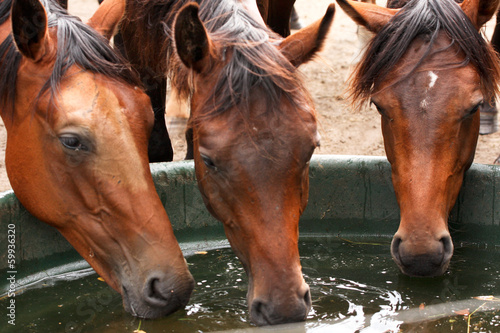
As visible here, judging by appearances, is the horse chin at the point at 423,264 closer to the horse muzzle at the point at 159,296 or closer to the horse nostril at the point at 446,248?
the horse nostril at the point at 446,248

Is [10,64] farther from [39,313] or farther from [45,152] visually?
[39,313]

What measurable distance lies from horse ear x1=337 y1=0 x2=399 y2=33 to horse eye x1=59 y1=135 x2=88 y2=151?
164 centimetres

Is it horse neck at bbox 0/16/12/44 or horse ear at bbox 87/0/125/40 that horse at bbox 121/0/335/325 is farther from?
horse neck at bbox 0/16/12/44

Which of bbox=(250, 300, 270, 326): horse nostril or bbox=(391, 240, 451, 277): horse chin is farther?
bbox=(391, 240, 451, 277): horse chin

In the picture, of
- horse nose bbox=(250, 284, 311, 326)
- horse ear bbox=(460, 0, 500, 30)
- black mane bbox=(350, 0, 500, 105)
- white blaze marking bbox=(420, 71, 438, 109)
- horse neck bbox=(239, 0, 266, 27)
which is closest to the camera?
horse nose bbox=(250, 284, 311, 326)

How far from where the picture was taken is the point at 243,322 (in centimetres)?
285

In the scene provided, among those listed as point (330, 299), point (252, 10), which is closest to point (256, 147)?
point (252, 10)

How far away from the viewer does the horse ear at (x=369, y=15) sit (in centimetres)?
349

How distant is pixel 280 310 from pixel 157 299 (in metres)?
0.51

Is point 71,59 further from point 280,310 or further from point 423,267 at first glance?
point 423,267

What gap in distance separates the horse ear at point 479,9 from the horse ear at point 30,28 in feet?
7.11

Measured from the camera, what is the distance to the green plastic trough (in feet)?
12.2

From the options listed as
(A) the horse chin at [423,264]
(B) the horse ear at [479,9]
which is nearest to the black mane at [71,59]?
(A) the horse chin at [423,264]

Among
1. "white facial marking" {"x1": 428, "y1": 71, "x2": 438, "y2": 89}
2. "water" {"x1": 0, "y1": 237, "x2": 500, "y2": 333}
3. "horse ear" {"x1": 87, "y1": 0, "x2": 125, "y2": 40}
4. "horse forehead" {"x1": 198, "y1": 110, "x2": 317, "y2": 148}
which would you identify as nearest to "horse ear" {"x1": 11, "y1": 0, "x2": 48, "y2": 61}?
"horse ear" {"x1": 87, "y1": 0, "x2": 125, "y2": 40}
